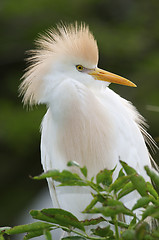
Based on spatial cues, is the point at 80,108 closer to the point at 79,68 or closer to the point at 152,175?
the point at 79,68

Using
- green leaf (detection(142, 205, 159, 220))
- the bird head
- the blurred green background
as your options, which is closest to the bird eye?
the bird head

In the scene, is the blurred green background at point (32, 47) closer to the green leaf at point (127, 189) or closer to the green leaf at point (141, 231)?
the green leaf at point (127, 189)

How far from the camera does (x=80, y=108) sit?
1735 mm

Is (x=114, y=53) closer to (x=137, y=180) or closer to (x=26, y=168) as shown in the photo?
(x=26, y=168)

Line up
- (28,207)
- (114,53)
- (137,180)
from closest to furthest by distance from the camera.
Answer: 1. (137,180)
2. (28,207)
3. (114,53)

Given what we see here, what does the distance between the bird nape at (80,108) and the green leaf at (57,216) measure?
801mm

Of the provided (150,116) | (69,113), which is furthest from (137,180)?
(150,116)

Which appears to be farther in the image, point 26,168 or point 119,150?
point 26,168

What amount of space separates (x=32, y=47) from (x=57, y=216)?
4.55 meters

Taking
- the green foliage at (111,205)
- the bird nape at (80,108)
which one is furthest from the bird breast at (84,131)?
the green foliage at (111,205)

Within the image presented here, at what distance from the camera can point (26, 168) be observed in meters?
5.20

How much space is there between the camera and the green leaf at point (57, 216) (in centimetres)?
90

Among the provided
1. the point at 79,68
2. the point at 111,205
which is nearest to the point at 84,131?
the point at 79,68

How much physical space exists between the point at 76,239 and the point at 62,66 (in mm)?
896
